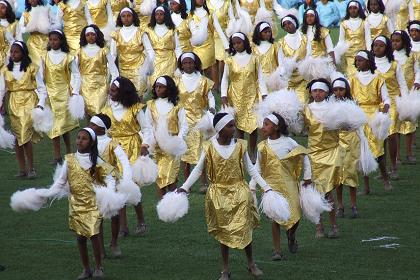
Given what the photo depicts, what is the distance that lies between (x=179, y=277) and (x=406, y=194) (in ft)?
15.8

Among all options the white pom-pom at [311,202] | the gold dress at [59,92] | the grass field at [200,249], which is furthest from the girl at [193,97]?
the white pom-pom at [311,202]

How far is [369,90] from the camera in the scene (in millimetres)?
15195

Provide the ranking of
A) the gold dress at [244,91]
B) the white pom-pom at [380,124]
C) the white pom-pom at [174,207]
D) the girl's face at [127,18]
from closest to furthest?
the white pom-pom at [174,207] → the white pom-pom at [380,124] → the gold dress at [244,91] → the girl's face at [127,18]

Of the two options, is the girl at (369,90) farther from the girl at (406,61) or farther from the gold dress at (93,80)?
the gold dress at (93,80)

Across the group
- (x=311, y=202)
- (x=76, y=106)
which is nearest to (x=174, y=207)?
(x=311, y=202)

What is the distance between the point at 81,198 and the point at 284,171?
6.77ft

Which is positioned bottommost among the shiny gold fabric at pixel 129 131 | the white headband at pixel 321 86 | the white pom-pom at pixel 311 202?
the white pom-pom at pixel 311 202

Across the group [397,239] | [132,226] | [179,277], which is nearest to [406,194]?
[397,239]

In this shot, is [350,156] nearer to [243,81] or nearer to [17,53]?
[243,81]

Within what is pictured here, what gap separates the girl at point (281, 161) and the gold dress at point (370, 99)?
3.28 metres

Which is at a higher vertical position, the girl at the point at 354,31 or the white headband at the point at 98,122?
the girl at the point at 354,31

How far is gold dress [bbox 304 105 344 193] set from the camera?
43.5 ft

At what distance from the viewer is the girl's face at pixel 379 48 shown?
1585 cm

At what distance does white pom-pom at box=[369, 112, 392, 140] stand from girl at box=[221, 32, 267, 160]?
1.71 m
